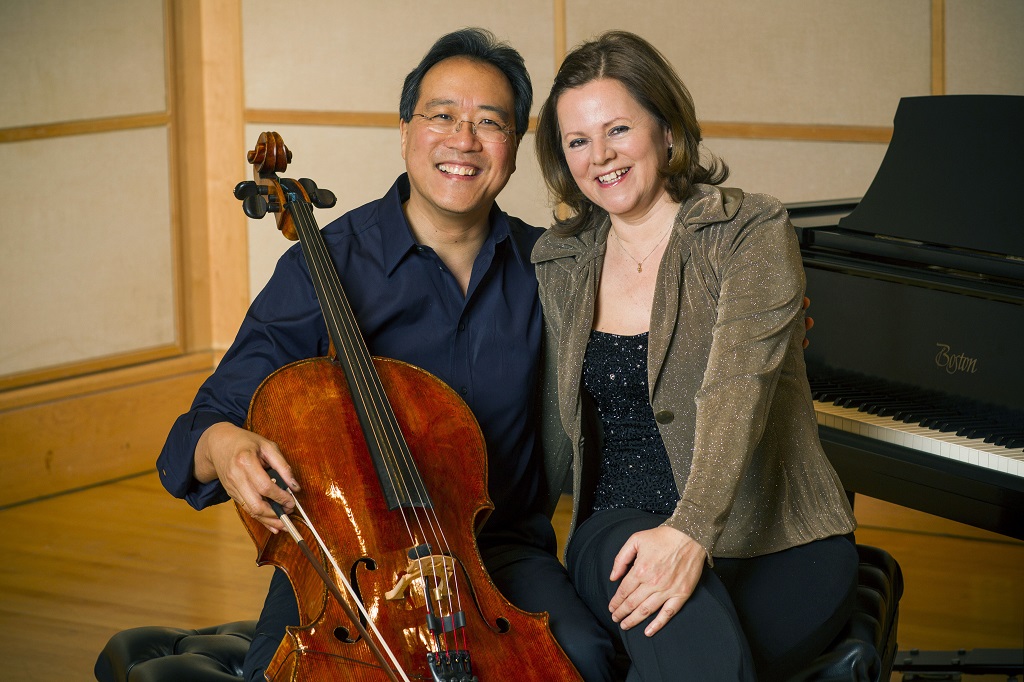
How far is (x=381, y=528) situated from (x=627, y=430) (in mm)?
474

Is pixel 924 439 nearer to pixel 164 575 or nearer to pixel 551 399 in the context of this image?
pixel 551 399

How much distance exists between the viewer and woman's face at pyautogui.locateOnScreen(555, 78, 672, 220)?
6.40ft

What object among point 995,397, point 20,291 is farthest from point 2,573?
point 995,397

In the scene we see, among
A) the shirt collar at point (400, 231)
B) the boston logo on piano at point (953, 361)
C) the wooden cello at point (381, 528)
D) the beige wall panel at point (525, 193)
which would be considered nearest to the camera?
the wooden cello at point (381, 528)

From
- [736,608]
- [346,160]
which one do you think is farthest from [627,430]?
[346,160]

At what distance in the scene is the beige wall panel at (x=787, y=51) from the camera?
13.4 feet

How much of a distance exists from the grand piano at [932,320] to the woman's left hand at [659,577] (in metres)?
0.76

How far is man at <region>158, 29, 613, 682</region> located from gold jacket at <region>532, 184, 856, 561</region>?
0.13 meters

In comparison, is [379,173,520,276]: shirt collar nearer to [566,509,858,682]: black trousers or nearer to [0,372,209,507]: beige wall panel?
[566,509,858,682]: black trousers

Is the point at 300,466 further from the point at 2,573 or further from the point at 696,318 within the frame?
the point at 2,573

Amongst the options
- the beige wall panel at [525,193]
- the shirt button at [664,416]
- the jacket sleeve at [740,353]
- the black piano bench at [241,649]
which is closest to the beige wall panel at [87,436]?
the beige wall panel at [525,193]

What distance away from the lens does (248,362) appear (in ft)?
6.54

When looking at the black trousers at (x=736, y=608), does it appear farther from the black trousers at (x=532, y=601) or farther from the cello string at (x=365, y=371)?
the cello string at (x=365, y=371)

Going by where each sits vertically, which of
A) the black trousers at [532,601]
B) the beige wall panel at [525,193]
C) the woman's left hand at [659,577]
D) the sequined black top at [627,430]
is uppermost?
the beige wall panel at [525,193]
